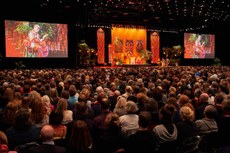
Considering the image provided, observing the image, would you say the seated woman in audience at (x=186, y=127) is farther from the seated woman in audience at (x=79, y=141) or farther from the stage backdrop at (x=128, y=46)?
the stage backdrop at (x=128, y=46)

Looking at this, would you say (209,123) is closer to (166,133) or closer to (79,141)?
(166,133)

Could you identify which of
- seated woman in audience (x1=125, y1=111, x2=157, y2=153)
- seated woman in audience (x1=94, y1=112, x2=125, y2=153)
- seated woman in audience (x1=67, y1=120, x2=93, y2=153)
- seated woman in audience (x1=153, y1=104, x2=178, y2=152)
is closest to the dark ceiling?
seated woman in audience (x1=153, y1=104, x2=178, y2=152)

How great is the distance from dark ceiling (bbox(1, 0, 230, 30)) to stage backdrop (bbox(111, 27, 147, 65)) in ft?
7.44

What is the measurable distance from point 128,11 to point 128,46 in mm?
7696

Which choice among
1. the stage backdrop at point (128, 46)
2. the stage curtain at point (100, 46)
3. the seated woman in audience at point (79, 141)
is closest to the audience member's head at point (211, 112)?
the seated woman in audience at point (79, 141)

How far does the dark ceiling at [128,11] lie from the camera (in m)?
20.8

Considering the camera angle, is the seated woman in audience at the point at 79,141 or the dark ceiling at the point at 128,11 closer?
the seated woman in audience at the point at 79,141

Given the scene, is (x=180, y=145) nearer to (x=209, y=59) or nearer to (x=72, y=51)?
(x=72, y=51)

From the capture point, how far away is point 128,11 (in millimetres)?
24938

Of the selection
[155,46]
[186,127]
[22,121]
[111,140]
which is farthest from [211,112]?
[155,46]

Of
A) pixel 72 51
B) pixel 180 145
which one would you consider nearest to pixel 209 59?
pixel 72 51

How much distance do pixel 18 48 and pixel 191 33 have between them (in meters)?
19.9

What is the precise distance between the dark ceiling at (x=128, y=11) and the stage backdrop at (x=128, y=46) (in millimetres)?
2267

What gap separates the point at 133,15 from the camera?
89.1 feet
